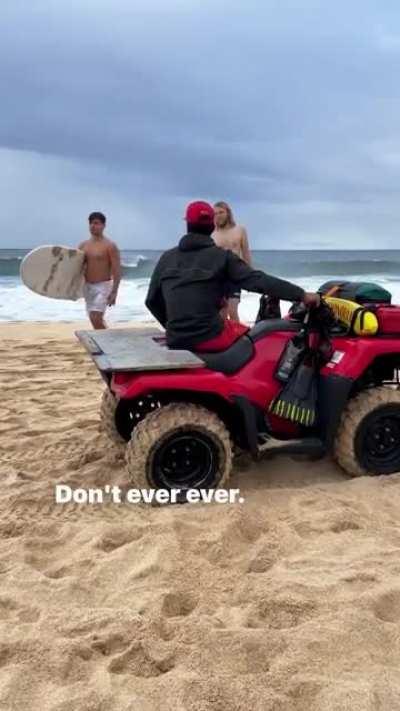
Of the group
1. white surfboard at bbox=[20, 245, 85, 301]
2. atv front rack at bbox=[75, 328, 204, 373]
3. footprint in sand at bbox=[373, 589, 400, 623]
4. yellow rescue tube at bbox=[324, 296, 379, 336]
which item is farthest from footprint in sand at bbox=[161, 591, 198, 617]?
white surfboard at bbox=[20, 245, 85, 301]

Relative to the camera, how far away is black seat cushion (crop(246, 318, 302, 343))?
3.69 m

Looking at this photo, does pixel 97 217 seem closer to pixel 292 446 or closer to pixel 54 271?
pixel 54 271

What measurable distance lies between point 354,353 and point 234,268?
2.48 ft

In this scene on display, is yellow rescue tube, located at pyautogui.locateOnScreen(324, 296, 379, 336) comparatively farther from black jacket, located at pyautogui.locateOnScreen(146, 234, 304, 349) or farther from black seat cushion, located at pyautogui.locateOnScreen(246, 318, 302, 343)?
black jacket, located at pyautogui.locateOnScreen(146, 234, 304, 349)

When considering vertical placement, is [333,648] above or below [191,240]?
below

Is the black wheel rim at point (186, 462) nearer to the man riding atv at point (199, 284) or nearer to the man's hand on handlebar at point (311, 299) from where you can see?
the man riding atv at point (199, 284)

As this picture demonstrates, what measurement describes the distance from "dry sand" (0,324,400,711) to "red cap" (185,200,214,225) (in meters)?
1.39

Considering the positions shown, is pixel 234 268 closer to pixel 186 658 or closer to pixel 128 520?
pixel 128 520

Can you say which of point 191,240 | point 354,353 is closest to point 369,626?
point 354,353

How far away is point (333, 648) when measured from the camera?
2227 millimetres

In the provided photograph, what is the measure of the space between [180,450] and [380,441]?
1.12 meters

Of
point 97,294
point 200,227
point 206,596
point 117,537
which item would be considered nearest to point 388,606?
point 206,596

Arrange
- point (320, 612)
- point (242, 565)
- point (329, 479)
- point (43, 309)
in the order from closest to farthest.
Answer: point (320, 612), point (242, 565), point (329, 479), point (43, 309)

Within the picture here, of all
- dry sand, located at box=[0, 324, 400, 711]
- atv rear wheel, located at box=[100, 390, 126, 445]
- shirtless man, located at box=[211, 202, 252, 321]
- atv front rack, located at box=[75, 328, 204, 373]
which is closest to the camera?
dry sand, located at box=[0, 324, 400, 711]
